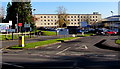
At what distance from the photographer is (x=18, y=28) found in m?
78.9

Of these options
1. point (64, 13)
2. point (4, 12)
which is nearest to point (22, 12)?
point (4, 12)

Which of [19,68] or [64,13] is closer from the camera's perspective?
[19,68]

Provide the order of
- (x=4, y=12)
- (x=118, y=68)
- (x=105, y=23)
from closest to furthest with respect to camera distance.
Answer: (x=118, y=68) → (x=4, y=12) → (x=105, y=23)

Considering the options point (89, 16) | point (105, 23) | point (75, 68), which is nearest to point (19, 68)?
point (75, 68)

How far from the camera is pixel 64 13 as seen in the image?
116625mm

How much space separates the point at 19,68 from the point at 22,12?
71.6 metres

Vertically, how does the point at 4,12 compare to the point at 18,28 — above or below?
above

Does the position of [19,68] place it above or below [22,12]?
below

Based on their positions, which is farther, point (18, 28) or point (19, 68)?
point (18, 28)

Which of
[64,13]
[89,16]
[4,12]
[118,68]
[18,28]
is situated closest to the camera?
[118,68]

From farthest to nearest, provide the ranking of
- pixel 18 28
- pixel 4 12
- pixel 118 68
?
pixel 4 12 → pixel 18 28 → pixel 118 68

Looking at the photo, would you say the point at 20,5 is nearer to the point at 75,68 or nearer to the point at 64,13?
the point at 64,13

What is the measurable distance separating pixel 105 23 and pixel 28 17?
217 ft

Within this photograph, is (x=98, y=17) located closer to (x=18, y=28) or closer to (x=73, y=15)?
(x=73, y=15)
